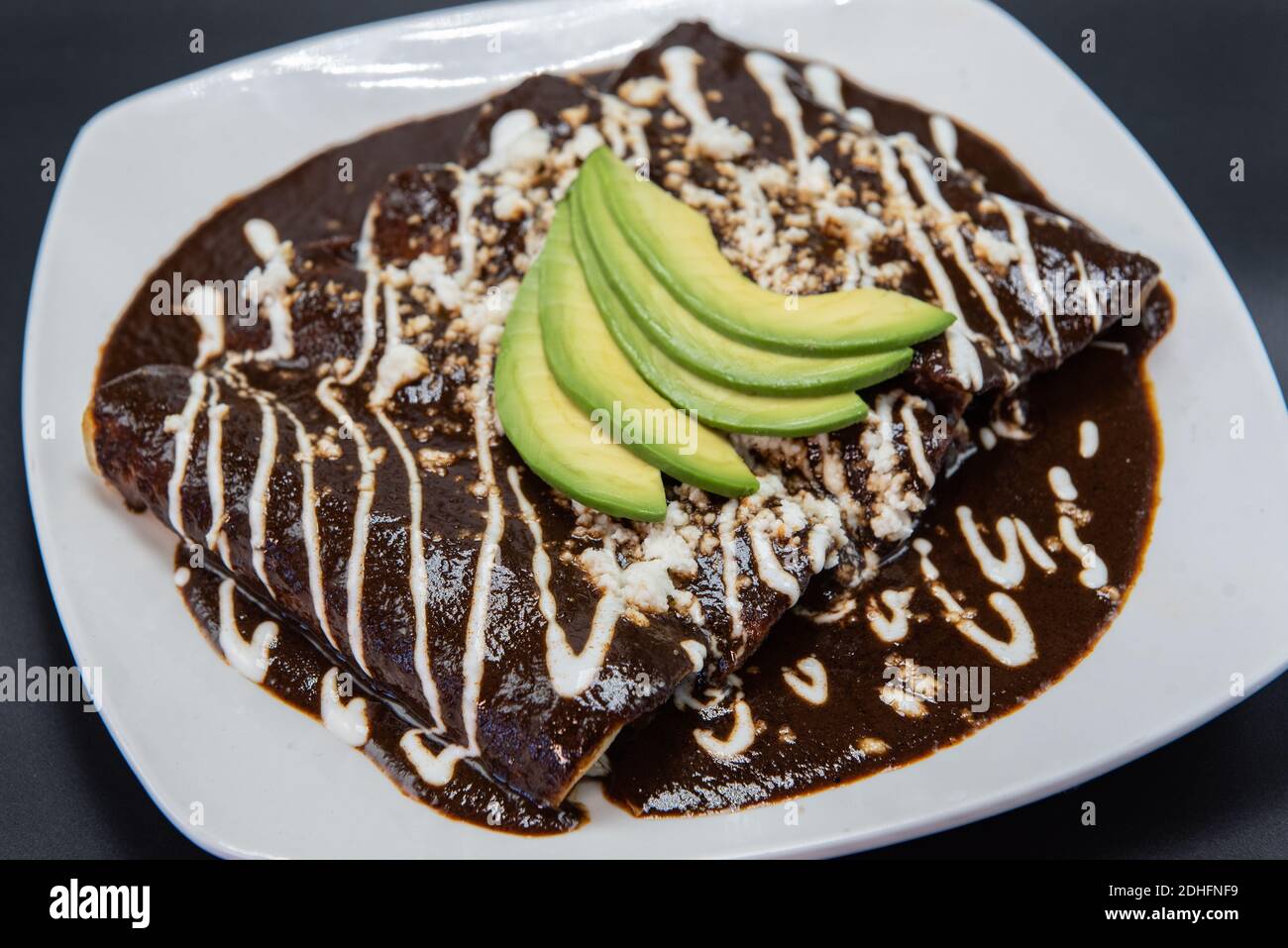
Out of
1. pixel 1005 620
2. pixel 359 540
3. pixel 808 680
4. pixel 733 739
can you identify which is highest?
pixel 359 540

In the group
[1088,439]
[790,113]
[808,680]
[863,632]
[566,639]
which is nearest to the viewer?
[566,639]

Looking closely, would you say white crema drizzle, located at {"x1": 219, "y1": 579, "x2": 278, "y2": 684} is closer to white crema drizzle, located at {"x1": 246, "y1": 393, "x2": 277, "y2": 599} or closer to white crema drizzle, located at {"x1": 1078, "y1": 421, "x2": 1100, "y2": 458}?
white crema drizzle, located at {"x1": 246, "y1": 393, "x2": 277, "y2": 599}

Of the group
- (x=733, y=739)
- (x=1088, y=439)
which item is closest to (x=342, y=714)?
(x=733, y=739)

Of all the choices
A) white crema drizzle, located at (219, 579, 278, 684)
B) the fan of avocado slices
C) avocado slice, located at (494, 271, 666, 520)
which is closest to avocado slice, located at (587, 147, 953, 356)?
the fan of avocado slices

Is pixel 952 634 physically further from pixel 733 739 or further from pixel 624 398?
pixel 624 398

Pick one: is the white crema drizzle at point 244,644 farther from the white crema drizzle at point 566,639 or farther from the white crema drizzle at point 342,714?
the white crema drizzle at point 566,639

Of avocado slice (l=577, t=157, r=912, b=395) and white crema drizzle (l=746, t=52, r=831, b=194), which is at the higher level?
white crema drizzle (l=746, t=52, r=831, b=194)

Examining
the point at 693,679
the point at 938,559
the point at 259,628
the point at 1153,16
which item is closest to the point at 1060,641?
the point at 938,559

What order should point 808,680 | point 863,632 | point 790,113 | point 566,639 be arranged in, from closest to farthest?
point 566,639, point 808,680, point 863,632, point 790,113
